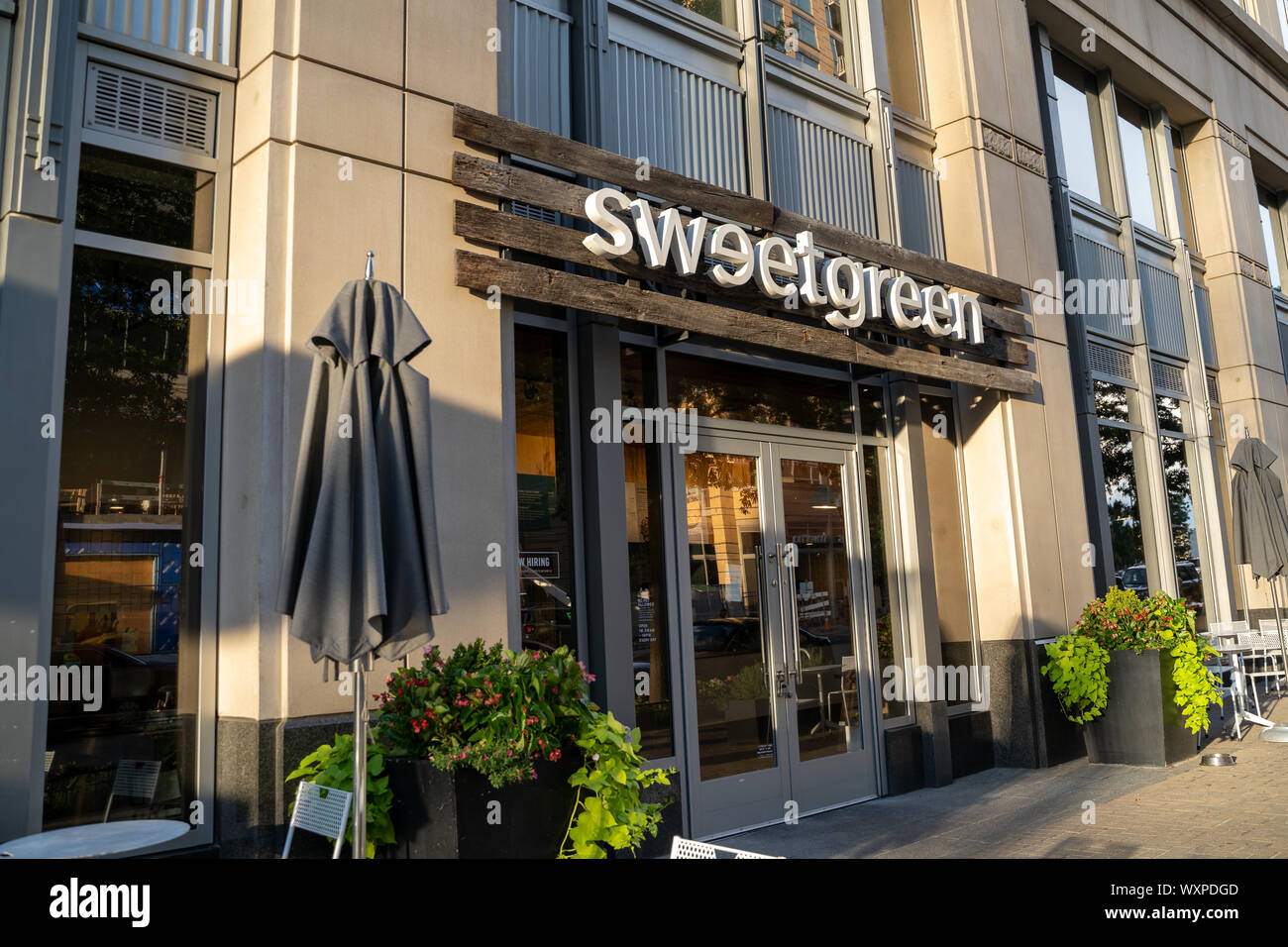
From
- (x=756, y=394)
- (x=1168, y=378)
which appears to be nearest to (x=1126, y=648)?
(x=756, y=394)

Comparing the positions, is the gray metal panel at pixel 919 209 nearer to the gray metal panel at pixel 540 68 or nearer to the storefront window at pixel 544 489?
the gray metal panel at pixel 540 68

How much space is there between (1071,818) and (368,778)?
18.4 feet

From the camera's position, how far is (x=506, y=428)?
6.61m

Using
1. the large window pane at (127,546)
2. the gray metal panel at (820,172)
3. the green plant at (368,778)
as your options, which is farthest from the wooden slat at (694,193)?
the green plant at (368,778)

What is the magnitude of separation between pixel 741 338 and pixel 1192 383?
10.3 m

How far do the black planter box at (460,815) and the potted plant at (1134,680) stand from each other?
698cm

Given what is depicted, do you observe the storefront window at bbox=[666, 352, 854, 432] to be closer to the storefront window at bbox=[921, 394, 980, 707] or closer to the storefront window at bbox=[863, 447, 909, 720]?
the storefront window at bbox=[863, 447, 909, 720]

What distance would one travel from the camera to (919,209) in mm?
10781

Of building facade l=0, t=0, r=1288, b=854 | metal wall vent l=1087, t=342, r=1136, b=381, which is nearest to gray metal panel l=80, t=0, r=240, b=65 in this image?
building facade l=0, t=0, r=1288, b=854

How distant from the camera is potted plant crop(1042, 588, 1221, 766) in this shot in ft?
30.9

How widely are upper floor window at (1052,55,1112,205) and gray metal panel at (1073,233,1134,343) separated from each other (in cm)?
76

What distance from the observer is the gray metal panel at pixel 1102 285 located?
12.7 m

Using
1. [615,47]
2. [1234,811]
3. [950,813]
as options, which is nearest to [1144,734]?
[1234,811]
